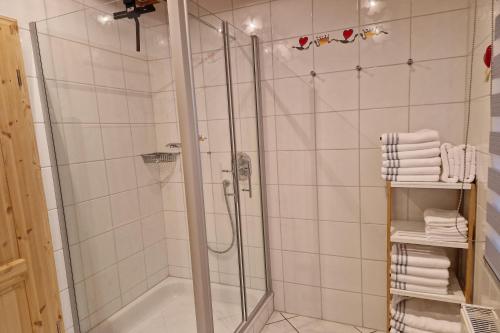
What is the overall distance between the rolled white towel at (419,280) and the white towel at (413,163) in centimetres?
60

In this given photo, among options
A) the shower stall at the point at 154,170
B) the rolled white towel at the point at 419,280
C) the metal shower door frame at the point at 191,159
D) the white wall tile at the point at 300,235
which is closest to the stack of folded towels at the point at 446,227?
the rolled white towel at the point at 419,280

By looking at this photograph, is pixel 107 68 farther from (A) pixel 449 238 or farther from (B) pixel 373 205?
(A) pixel 449 238

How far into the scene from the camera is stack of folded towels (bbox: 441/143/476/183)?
1.46 meters

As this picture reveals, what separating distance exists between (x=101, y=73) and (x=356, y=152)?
164cm

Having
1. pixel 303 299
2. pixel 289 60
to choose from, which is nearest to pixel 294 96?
pixel 289 60

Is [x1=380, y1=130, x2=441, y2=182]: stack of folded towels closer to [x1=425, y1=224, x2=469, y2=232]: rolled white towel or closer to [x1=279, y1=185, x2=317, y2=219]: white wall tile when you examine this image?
[x1=425, y1=224, x2=469, y2=232]: rolled white towel

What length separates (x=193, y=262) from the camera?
1345mm

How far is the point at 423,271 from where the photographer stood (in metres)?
1.58

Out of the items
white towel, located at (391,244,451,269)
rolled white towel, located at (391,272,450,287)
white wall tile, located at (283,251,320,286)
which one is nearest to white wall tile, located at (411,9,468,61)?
white towel, located at (391,244,451,269)

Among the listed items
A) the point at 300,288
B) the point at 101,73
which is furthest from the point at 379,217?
the point at 101,73

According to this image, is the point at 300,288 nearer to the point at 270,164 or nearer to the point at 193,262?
the point at 270,164

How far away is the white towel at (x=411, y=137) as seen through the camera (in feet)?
5.04

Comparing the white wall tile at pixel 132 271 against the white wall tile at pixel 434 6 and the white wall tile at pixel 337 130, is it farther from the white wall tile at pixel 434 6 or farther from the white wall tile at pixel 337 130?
the white wall tile at pixel 434 6

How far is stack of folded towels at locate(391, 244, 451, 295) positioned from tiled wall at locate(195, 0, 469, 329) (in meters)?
0.26
